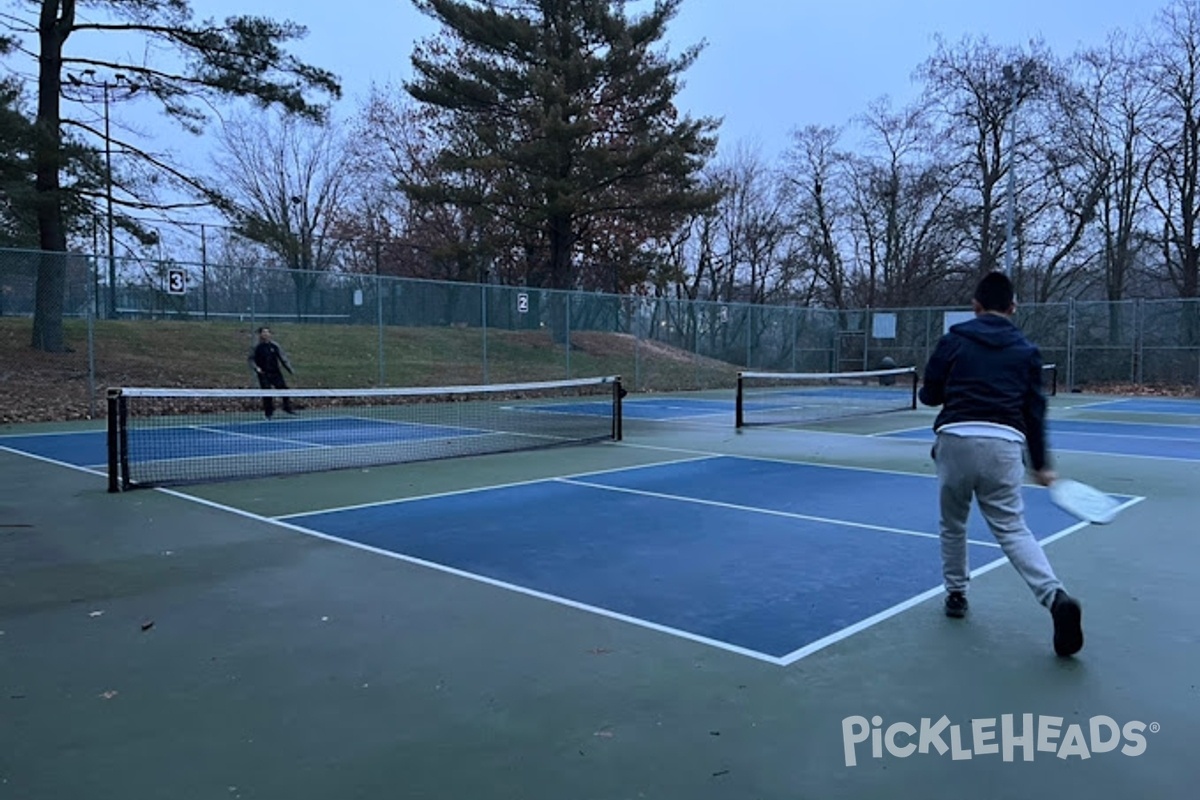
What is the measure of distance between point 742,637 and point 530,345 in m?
20.2

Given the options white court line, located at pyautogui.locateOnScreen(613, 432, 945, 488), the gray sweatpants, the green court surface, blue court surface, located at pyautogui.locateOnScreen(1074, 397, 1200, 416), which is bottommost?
the green court surface

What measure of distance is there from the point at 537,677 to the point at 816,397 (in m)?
21.3

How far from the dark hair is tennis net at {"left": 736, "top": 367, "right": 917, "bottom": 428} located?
9150mm

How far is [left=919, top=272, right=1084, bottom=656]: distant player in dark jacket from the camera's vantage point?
409 centimetres

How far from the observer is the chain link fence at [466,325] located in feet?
65.1

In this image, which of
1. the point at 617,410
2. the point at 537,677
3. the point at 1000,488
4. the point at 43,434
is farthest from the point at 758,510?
the point at 43,434

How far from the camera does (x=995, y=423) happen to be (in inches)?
163

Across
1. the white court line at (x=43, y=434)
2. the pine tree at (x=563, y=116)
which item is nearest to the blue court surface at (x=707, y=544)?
the white court line at (x=43, y=434)

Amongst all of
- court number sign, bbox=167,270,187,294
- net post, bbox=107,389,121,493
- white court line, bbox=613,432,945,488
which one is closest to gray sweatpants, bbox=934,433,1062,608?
white court line, bbox=613,432,945,488

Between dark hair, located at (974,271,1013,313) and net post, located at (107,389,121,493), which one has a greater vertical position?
dark hair, located at (974,271,1013,313)

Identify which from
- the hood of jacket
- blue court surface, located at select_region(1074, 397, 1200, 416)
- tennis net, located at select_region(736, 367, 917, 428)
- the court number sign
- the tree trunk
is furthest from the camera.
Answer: blue court surface, located at select_region(1074, 397, 1200, 416)

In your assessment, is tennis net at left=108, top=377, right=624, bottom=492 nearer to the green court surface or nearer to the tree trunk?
the green court surface

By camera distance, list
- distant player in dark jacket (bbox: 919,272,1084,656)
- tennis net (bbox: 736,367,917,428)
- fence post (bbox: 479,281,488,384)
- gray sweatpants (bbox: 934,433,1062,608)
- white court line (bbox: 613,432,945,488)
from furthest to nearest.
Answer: fence post (bbox: 479,281,488,384) < tennis net (bbox: 736,367,917,428) < white court line (bbox: 613,432,945,488) < distant player in dark jacket (bbox: 919,272,1084,656) < gray sweatpants (bbox: 934,433,1062,608)

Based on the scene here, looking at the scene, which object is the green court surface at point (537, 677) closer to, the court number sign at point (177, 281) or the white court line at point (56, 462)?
the white court line at point (56, 462)
